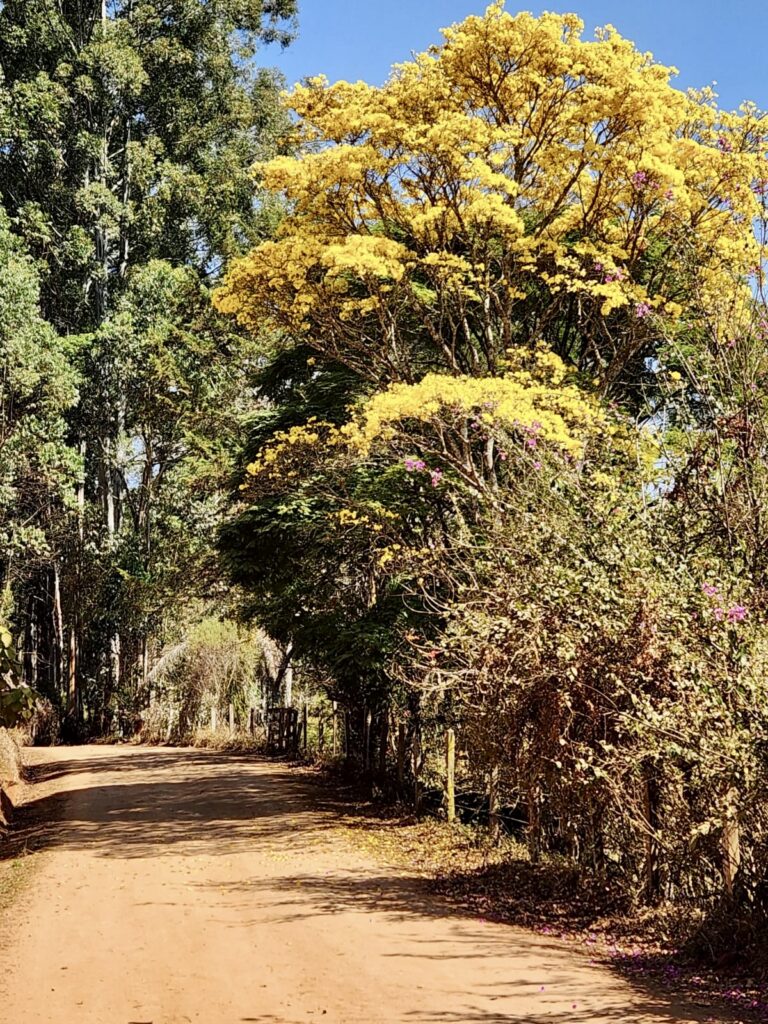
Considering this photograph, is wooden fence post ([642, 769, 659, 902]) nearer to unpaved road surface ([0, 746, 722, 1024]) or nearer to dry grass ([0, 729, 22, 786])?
unpaved road surface ([0, 746, 722, 1024])

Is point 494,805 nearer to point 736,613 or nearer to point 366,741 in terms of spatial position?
point 736,613

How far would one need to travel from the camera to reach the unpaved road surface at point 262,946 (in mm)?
5902

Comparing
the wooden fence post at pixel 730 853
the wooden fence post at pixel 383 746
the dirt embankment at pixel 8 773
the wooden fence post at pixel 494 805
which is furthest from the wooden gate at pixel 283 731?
the wooden fence post at pixel 730 853

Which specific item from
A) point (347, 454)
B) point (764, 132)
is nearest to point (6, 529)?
point (347, 454)

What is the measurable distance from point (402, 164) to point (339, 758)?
10.8 metres

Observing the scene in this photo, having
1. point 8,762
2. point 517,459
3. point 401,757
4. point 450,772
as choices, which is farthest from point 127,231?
point 517,459

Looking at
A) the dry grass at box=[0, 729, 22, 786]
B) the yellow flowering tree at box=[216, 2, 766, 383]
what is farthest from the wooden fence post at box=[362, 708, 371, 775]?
the yellow flowering tree at box=[216, 2, 766, 383]

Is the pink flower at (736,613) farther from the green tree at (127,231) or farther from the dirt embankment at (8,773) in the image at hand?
the green tree at (127,231)

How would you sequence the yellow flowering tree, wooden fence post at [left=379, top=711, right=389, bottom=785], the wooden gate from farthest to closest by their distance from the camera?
the wooden gate → wooden fence post at [left=379, top=711, right=389, bottom=785] → the yellow flowering tree

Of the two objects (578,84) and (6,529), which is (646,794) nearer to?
(578,84)

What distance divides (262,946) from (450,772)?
18.6 feet

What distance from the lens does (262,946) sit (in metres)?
7.42

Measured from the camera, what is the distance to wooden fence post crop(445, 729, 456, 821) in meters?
12.6

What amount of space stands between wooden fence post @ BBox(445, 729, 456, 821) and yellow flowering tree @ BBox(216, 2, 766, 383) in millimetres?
4379
